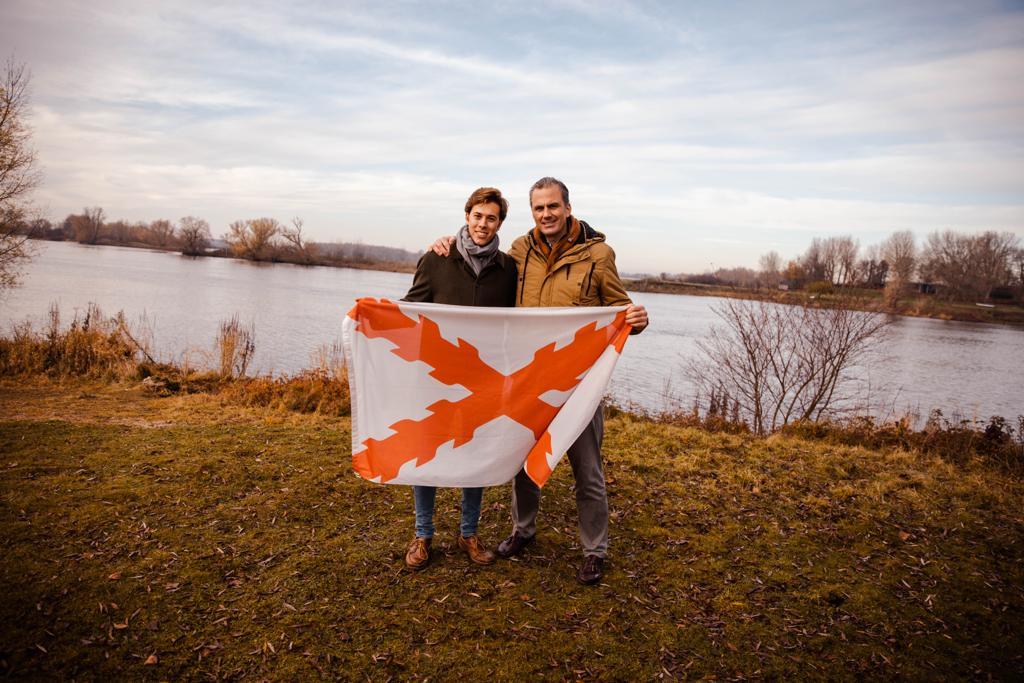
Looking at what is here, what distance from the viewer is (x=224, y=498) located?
4.88 m

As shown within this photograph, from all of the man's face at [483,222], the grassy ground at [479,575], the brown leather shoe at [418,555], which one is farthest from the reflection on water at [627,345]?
the man's face at [483,222]

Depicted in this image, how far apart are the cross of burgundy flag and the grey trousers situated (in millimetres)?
175

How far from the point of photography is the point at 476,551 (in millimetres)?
4137

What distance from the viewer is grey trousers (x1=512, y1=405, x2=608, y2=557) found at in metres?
3.92

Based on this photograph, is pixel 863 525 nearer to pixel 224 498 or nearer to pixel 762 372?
pixel 224 498

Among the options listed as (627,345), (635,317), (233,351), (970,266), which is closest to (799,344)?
(635,317)

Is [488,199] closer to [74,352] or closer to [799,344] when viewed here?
[799,344]

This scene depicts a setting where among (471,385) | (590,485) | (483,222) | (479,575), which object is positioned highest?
(483,222)

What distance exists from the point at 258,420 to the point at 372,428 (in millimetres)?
4532

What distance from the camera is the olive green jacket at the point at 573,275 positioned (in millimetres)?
3852

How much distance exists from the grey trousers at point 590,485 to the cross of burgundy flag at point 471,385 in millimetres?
175

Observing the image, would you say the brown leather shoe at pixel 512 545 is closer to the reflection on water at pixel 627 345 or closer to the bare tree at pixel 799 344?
the bare tree at pixel 799 344

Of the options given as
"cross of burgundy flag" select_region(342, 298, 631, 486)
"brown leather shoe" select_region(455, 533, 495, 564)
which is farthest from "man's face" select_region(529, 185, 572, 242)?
"brown leather shoe" select_region(455, 533, 495, 564)

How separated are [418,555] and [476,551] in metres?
0.43
